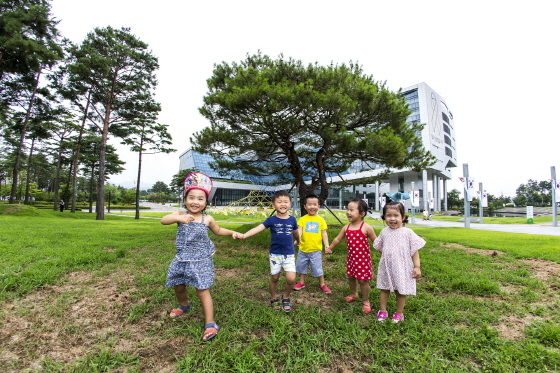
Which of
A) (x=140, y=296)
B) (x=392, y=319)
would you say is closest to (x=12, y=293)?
(x=140, y=296)

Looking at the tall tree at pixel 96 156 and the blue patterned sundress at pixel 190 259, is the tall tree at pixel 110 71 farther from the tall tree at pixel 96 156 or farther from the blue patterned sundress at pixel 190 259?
the blue patterned sundress at pixel 190 259

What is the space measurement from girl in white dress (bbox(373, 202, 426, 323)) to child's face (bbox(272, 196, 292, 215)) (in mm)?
1056

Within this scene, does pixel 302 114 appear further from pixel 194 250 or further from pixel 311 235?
pixel 194 250

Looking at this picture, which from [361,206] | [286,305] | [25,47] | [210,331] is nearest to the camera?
[210,331]

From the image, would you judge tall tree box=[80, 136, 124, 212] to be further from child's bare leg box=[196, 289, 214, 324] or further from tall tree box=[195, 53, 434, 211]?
child's bare leg box=[196, 289, 214, 324]

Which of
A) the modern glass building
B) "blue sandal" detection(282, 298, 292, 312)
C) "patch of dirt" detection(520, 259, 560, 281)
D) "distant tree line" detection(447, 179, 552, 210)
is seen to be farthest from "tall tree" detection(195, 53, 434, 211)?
"distant tree line" detection(447, 179, 552, 210)

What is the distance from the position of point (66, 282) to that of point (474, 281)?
220 inches

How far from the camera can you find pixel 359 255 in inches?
112

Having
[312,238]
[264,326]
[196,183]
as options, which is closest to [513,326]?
[312,238]

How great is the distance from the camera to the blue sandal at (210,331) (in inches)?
84.5

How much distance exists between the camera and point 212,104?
6.47 metres

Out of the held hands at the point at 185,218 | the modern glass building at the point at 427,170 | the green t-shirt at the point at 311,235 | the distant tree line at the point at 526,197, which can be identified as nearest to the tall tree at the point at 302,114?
the green t-shirt at the point at 311,235

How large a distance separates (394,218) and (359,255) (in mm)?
579

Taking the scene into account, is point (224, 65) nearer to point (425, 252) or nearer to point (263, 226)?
point (263, 226)
